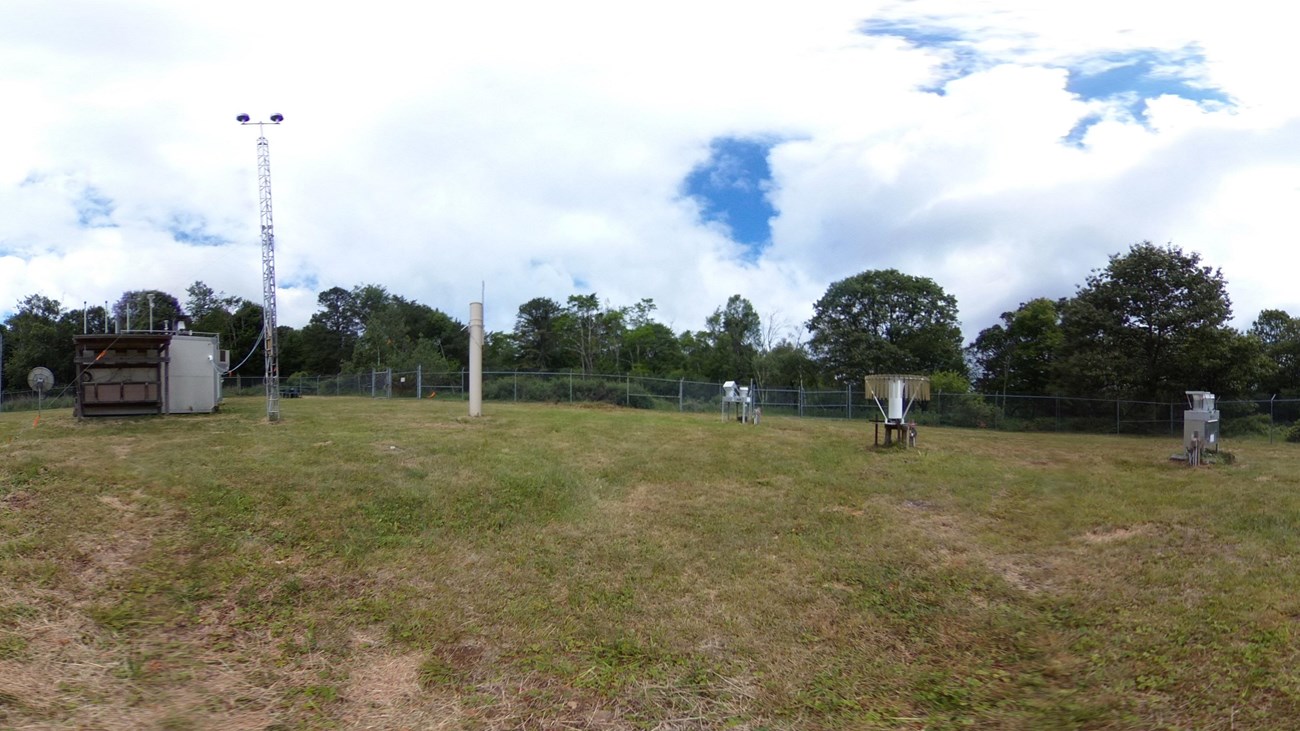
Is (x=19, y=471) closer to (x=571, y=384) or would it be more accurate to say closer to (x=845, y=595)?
(x=845, y=595)

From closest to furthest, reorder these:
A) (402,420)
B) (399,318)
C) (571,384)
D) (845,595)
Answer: (845,595)
(402,420)
(571,384)
(399,318)

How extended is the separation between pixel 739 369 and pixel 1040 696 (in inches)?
1887

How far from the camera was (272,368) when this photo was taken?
16.5 metres

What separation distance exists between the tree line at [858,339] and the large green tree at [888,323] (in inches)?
3.6

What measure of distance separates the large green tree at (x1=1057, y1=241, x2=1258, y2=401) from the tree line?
5 centimetres

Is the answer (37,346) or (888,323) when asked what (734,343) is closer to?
(888,323)

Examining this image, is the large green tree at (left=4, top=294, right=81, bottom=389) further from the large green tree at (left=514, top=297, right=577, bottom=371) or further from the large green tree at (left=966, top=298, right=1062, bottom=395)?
the large green tree at (left=966, top=298, right=1062, bottom=395)

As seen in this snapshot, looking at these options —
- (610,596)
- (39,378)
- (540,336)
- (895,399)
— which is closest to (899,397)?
(895,399)

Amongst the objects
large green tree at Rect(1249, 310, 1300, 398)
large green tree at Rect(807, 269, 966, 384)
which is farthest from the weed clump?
large green tree at Rect(807, 269, 966, 384)

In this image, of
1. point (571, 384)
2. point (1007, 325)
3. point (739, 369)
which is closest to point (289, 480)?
point (571, 384)

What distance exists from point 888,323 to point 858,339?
12.7ft

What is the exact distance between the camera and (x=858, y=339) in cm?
4744

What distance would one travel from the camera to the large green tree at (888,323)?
47.9 m

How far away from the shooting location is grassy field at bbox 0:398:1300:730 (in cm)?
473
